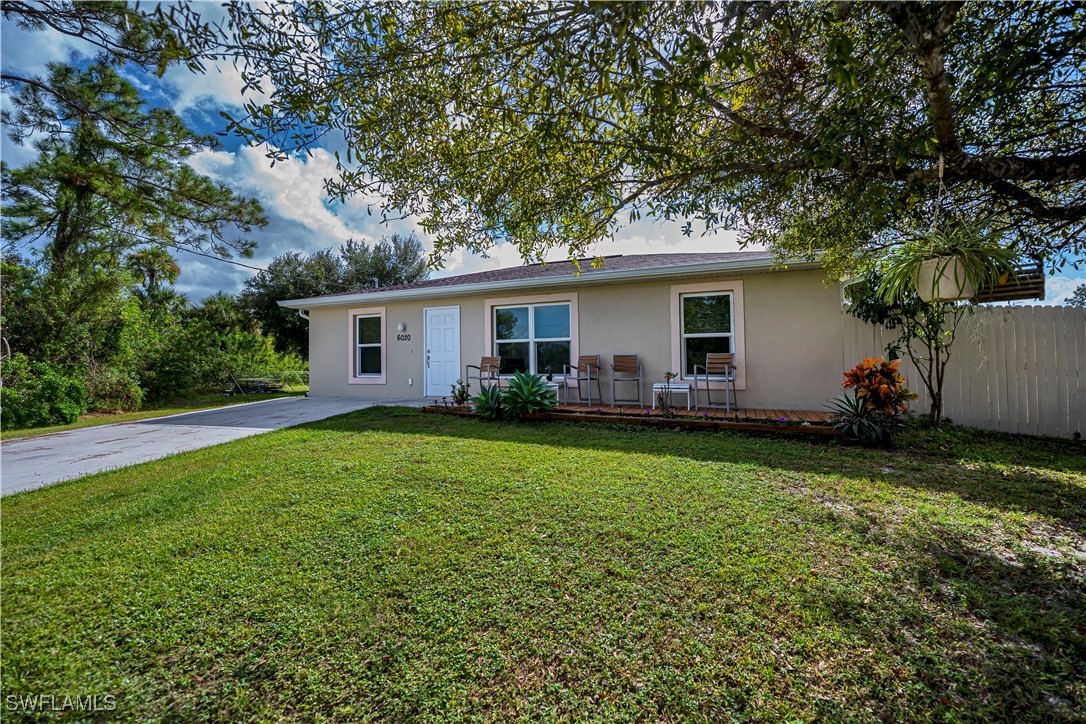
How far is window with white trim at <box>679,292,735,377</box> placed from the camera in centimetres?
709

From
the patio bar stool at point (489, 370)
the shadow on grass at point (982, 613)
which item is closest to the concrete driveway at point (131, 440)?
the patio bar stool at point (489, 370)

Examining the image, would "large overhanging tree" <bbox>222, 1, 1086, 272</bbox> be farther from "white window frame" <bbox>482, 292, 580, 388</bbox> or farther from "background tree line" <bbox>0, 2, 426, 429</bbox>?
"white window frame" <bbox>482, 292, 580, 388</bbox>

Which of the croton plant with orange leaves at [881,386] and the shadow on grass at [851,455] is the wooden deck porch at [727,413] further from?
the croton plant with orange leaves at [881,386]

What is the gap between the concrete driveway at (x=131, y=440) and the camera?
4090 millimetres

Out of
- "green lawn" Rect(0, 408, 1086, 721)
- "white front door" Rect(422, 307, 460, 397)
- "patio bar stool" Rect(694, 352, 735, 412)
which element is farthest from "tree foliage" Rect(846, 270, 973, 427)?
"white front door" Rect(422, 307, 460, 397)

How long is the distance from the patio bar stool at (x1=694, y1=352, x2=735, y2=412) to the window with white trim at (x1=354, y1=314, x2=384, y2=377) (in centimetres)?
718

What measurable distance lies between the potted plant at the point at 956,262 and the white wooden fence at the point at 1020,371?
151 inches

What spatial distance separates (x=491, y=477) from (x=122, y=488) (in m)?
3.05

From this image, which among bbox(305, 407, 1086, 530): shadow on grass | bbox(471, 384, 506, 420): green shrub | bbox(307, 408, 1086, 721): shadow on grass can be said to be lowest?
bbox(307, 408, 1086, 721): shadow on grass

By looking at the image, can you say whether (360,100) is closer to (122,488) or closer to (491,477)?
(491,477)

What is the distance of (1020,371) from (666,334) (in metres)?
4.48

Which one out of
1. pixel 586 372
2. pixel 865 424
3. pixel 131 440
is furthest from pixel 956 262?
pixel 131 440

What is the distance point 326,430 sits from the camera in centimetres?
577

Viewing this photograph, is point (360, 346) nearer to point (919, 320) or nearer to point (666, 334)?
point (666, 334)
